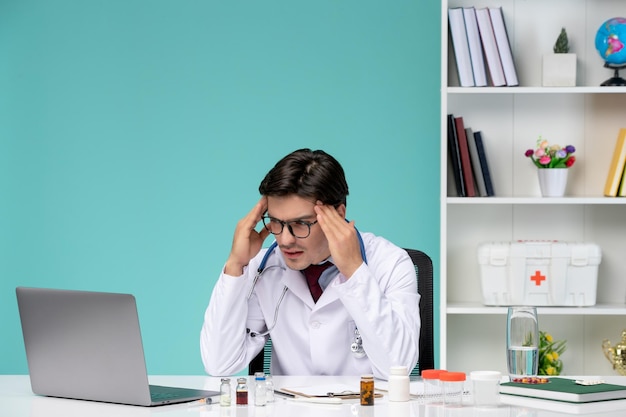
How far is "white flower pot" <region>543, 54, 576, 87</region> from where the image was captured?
340cm

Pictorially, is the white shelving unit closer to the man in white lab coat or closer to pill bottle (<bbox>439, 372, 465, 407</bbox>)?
the man in white lab coat

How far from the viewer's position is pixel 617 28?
11.0ft

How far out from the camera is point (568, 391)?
1.63 metres

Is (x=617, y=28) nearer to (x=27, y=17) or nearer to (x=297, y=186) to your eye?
(x=297, y=186)

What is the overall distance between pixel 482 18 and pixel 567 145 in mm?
620

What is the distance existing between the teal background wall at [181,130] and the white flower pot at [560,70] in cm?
47

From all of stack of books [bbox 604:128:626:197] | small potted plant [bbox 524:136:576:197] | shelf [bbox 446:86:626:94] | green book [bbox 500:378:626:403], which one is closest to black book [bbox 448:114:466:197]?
shelf [bbox 446:86:626:94]

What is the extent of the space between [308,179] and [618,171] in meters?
1.67

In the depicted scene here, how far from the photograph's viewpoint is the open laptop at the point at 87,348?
1.62 m

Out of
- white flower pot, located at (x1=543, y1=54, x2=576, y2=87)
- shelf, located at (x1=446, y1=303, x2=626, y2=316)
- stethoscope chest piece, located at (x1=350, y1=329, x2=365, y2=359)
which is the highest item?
white flower pot, located at (x1=543, y1=54, x2=576, y2=87)

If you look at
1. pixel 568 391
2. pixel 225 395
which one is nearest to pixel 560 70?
pixel 568 391

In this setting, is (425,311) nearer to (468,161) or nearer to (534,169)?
(468,161)

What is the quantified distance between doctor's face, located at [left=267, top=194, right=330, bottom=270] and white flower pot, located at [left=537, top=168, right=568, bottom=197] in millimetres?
1452

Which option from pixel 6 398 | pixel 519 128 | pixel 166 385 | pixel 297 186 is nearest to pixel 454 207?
pixel 519 128
